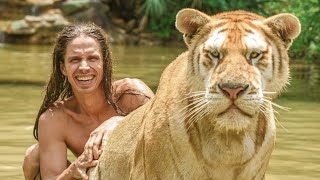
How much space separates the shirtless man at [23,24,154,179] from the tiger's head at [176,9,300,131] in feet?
4.31

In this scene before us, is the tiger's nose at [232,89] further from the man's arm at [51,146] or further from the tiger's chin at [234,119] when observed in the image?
the man's arm at [51,146]

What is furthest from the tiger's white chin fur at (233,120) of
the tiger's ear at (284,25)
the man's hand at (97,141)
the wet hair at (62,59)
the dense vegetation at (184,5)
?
the dense vegetation at (184,5)

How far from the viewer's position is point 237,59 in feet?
12.9

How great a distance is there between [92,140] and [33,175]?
2.01 feet

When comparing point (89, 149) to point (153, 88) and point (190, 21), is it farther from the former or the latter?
point (153, 88)

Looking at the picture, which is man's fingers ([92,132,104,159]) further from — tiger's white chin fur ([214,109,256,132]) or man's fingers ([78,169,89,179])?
tiger's white chin fur ([214,109,256,132])

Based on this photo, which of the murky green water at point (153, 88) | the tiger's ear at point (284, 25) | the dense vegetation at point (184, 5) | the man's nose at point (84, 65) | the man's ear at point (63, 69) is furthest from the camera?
the dense vegetation at point (184, 5)

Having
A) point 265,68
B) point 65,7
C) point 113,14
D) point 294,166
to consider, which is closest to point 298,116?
point 294,166

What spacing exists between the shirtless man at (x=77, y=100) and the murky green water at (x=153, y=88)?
141cm

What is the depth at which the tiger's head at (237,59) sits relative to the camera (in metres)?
3.86

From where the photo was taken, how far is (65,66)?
5617 millimetres

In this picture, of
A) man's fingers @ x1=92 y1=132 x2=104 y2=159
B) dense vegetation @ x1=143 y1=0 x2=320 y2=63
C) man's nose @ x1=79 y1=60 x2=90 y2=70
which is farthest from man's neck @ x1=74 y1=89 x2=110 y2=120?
dense vegetation @ x1=143 y1=0 x2=320 y2=63

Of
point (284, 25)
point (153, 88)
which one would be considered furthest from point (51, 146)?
point (153, 88)

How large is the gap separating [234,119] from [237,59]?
0.26 meters
